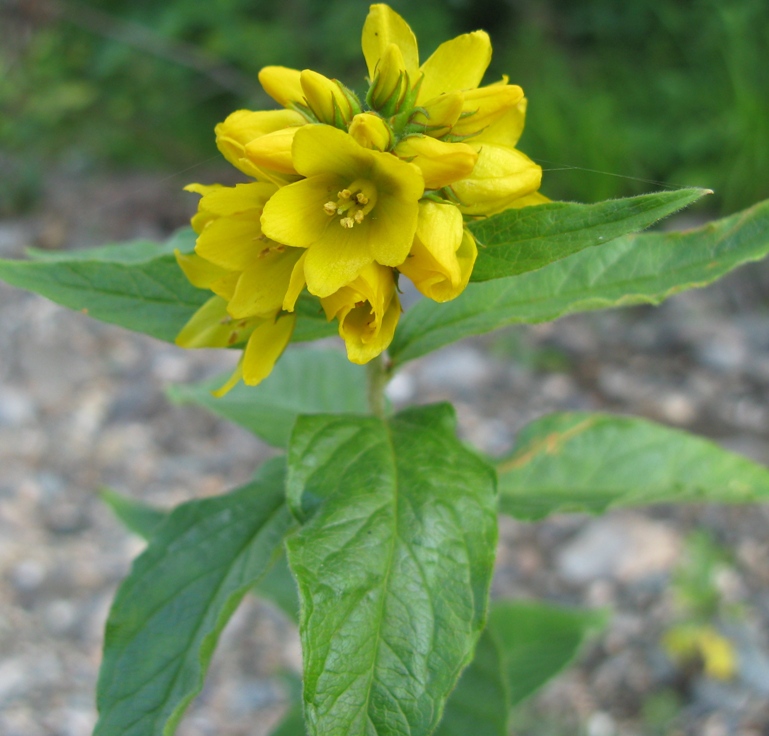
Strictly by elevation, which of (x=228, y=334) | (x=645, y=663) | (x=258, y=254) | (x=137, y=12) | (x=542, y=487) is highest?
(x=258, y=254)

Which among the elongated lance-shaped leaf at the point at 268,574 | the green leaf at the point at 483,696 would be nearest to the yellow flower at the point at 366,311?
the green leaf at the point at 483,696

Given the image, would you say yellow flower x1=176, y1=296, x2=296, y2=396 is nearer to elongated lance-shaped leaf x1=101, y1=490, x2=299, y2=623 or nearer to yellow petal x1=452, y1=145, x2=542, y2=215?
yellow petal x1=452, y1=145, x2=542, y2=215

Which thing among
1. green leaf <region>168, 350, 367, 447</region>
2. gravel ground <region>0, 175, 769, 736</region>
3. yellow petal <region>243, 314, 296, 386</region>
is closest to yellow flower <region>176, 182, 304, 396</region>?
yellow petal <region>243, 314, 296, 386</region>

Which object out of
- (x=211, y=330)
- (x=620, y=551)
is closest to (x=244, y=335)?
(x=211, y=330)

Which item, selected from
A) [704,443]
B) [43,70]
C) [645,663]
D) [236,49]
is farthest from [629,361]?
[43,70]

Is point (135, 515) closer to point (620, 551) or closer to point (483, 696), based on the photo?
point (483, 696)

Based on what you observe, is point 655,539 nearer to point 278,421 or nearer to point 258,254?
point 278,421

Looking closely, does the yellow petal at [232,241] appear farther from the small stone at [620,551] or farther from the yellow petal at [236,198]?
the small stone at [620,551]
